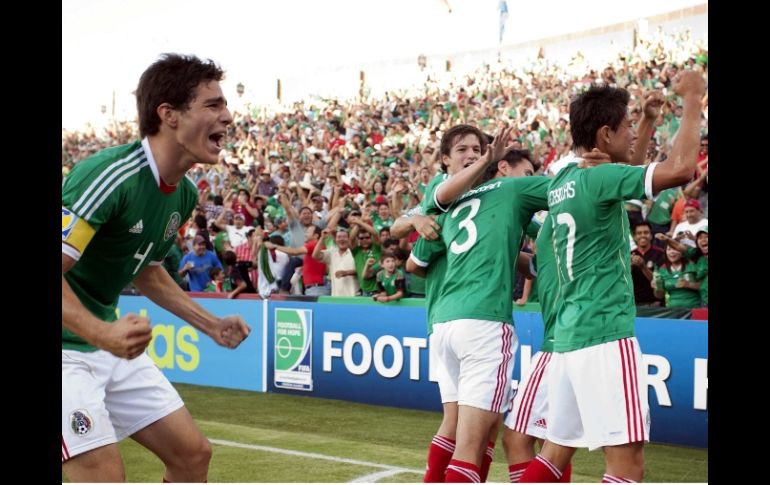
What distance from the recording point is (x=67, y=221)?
11.6 feet

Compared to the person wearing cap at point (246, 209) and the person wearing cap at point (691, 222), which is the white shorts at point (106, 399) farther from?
the person wearing cap at point (246, 209)

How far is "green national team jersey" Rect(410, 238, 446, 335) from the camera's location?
5719 mm

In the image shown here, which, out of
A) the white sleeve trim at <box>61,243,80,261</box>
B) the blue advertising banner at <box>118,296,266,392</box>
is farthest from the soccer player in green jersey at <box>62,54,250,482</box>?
the blue advertising banner at <box>118,296,266,392</box>

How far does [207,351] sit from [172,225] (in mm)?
8198

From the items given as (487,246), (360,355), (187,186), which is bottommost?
(360,355)

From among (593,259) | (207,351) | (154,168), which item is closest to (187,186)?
(154,168)

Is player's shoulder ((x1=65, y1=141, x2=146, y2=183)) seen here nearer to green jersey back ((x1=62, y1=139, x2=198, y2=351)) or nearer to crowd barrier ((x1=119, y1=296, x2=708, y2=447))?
green jersey back ((x1=62, y1=139, x2=198, y2=351))

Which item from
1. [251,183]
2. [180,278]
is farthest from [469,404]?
[251,183]

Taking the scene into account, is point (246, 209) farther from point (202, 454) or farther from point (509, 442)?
point (202, 454)

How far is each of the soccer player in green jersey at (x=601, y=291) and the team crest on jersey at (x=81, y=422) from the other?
204 cm

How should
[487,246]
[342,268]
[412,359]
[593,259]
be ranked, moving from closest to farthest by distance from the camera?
1. [593,259]
2. [487,246]
3. [412,359]
4. [342,268]

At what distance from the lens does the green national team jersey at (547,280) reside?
513 centimetres
